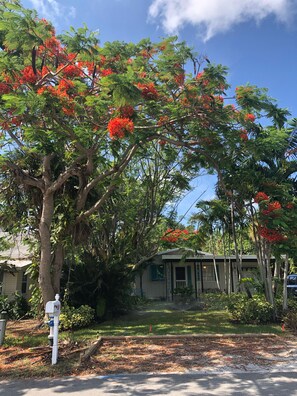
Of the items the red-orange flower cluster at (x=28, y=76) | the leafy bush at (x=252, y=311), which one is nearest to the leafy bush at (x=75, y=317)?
the leafy bush at (x=252, y=311)

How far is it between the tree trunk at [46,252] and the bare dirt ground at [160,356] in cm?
264

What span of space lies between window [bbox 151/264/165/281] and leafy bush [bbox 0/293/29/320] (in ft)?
30.5

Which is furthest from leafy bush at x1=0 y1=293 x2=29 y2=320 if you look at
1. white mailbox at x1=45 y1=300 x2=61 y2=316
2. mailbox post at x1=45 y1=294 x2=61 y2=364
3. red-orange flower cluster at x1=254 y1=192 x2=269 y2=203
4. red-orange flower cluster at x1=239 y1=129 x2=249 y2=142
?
red-orange flower cluster at x1=239 y1=129 x2=249 y2=142

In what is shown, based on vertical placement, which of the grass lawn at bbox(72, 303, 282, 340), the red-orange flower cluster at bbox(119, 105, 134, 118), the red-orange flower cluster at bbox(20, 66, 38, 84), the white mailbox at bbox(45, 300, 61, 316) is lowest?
the grass lawn at bbox(72, 303, 282, 340)

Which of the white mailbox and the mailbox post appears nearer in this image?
the mailbox post

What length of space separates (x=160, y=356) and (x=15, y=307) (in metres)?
9.53

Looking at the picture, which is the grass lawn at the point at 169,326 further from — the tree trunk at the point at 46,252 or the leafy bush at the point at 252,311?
the tree trunk at the point at 46,252

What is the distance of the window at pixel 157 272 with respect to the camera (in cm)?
2278

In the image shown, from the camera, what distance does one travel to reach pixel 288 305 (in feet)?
40.9

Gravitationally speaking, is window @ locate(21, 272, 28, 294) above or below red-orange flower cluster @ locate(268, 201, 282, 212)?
below

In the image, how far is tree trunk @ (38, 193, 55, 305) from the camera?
37.1 feet

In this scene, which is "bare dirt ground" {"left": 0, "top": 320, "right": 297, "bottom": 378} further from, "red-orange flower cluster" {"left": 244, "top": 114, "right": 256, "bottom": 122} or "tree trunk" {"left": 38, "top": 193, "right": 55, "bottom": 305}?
"red-orange flower cluster" {"left": 244, "top": 114, "right": 256, "bottom": 122}

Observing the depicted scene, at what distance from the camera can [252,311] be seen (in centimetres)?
1153

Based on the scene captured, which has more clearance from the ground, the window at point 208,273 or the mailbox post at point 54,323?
the window at point 208,273
